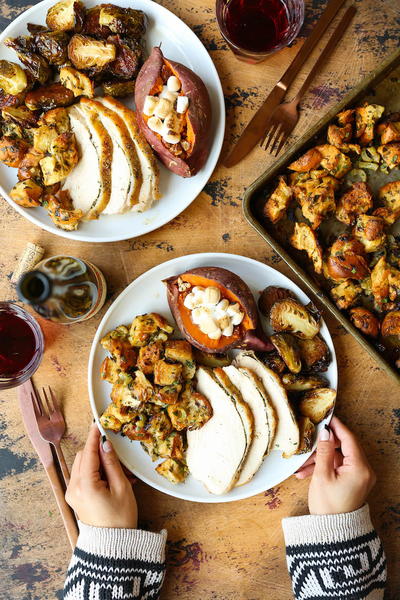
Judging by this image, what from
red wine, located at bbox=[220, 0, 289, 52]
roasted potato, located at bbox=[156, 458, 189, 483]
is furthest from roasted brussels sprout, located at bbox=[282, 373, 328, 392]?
red wine, located at bbox=[220, 0, 289, 52]

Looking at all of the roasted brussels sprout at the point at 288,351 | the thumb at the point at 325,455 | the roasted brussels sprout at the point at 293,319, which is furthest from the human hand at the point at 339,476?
the roasted brussels sprout at the point at 293,319

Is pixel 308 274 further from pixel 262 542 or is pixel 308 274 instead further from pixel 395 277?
pixel 262 542

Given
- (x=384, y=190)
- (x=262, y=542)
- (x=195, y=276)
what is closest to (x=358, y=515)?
(x=262, y=542)

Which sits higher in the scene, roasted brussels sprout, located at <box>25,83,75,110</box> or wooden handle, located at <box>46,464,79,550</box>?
roasted brussels sprout, located at <box>25,83,75,110</box>

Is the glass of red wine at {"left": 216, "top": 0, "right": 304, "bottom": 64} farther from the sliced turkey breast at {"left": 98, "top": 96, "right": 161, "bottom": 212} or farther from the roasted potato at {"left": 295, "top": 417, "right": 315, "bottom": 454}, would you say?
the roasted potato at {"left": 295, "top": 417, "right": 315, "bottom": 454}

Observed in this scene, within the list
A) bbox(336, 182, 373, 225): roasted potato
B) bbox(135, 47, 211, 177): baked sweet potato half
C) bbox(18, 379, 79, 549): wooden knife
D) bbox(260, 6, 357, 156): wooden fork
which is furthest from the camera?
bbox(18, 379, 79, 549): wooden knife

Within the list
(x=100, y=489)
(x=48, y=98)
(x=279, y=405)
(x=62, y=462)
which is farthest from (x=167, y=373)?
(x=48, y=98)

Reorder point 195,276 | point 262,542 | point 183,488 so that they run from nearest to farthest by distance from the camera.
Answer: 1. point 195,276
2. point 183,488
3. point 262,542
